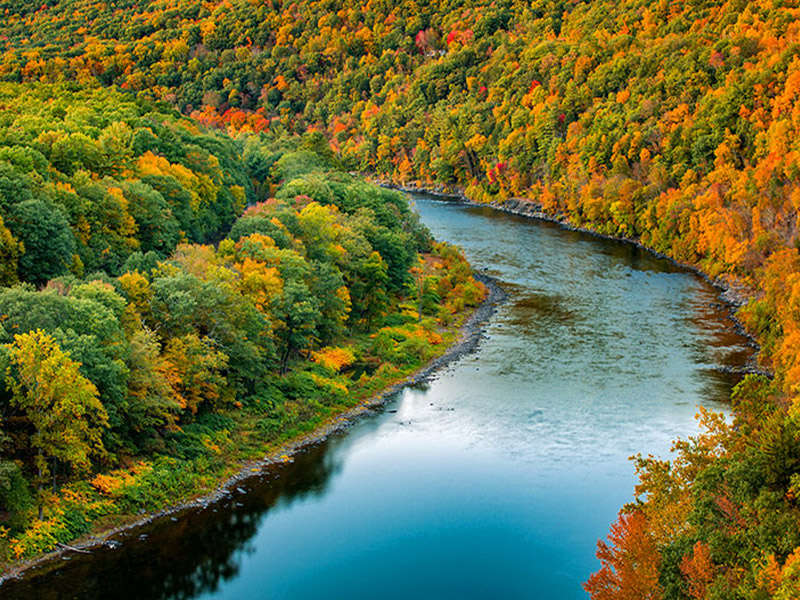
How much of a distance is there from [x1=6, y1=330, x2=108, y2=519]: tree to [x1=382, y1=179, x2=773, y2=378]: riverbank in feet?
147

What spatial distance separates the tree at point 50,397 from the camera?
37156 millimetres

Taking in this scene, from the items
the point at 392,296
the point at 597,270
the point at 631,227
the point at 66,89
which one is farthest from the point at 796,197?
the point at 66,89

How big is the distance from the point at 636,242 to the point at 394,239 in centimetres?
4625

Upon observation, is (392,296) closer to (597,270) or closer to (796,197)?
(597,270)

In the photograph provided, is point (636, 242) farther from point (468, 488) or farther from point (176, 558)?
point (176, 558)

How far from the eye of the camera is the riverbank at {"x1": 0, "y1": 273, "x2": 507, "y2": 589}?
36562mm

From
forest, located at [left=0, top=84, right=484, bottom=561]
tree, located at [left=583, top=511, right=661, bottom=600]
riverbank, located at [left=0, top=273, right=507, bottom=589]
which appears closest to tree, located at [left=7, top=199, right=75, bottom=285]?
forest, located at [left=0, top=84, right=484, bottom=561]

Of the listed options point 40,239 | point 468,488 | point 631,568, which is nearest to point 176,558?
point 468,488

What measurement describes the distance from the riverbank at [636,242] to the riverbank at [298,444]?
20.9 m

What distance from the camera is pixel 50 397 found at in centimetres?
3725

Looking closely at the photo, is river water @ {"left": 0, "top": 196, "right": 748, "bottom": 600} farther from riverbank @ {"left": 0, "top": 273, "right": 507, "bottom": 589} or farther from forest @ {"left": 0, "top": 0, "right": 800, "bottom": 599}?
forest @ {"left": 0, "top": 0, "right": 800, "bottom": 599}

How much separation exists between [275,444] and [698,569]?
94.2 feet

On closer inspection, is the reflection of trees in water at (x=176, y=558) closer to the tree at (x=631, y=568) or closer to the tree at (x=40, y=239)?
the tree at (x=631, y=568)

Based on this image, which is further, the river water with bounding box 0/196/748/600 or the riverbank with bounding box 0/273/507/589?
the riverbank with bounding box 0/273/507/589
